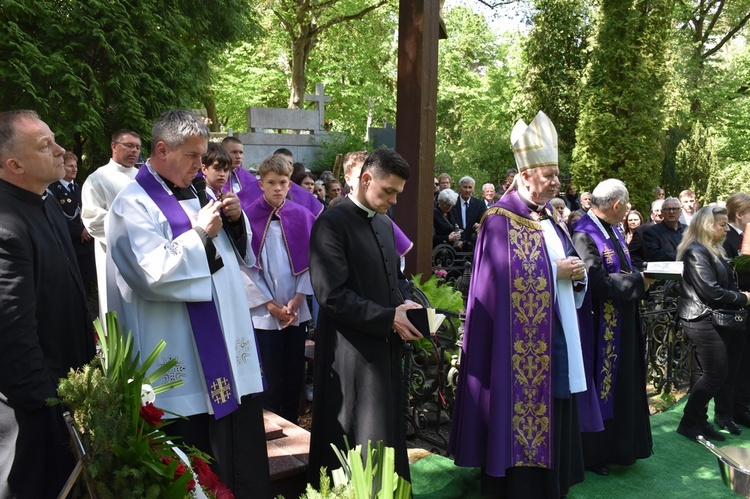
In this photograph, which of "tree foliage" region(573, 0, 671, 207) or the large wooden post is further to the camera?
"tree foliage" region(573, 0, 671, 207)

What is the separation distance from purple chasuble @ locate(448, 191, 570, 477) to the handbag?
93.8 inches

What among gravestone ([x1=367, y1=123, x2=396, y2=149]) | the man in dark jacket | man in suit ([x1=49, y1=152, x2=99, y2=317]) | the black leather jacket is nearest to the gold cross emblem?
the man in dark jacket

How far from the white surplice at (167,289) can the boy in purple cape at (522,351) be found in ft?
5.22

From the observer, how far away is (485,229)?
4.55 meters

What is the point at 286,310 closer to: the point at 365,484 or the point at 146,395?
the point at 146,395

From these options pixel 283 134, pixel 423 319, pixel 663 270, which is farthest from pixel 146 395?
pixel 283 134

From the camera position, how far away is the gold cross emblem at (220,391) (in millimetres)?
3283

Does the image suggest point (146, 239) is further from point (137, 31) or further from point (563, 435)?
point (137, 31)

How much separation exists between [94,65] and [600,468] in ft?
29.1

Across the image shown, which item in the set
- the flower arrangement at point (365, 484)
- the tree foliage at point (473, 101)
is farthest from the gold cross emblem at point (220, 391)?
the tree foliage at point (473, 101)

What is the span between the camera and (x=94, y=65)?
34.1 ft

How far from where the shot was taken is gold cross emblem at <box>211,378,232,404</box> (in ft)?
10.8

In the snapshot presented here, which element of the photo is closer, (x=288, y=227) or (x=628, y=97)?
(x=288, y=227)

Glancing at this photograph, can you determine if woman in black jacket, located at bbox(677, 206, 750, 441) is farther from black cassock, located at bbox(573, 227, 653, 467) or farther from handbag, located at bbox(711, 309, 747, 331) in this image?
black cassock, located at bbox(573, 227, 653, 467)
